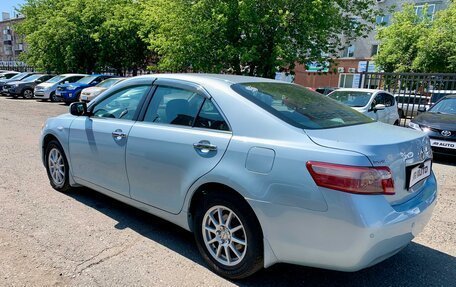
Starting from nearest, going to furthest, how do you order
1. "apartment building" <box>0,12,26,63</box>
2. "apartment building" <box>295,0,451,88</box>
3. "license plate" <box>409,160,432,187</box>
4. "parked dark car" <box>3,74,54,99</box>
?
"license plate" <box>409,160,432,187</box> < "parked dark car" <box>3,74,54,99</box> < "apartment building" <box>295,0,451,88</box> < "apartment building" <box>0,12,26,63</box>

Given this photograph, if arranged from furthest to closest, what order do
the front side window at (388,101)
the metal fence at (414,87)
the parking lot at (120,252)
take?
the metal fence at (414,87) → the front side window at (388,101) → the parking lot at (120,252)

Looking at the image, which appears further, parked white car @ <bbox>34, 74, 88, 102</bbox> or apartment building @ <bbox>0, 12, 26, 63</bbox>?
apartment building @ <bbox>0, 12, 26, 63</bbox>

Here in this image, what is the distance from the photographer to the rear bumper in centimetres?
230

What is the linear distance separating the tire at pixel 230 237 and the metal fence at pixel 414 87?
11.1 metres

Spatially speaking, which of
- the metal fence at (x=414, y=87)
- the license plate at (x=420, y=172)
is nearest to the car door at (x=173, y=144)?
the license plate at (x=420, y=172)

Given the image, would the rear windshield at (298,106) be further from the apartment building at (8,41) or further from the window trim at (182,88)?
the apartment building at (8,41)

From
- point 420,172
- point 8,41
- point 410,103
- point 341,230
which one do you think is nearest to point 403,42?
point 410,103

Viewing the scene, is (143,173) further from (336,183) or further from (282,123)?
(336,183)

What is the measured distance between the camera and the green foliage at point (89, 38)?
23516 millimetres

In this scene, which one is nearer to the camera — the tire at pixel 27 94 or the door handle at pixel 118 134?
the door handle at pixel 118 134

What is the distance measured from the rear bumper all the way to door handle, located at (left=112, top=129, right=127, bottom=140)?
1.63 metres

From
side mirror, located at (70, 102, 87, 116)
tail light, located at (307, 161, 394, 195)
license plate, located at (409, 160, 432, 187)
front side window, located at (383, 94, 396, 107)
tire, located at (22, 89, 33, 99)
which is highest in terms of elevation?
side mirror, located at (70, 102, 87, 116)

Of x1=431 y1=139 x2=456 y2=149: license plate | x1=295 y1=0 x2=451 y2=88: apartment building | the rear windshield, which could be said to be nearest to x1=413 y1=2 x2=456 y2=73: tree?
x1=295 y1=0 x2=451 y2=88: apartment building

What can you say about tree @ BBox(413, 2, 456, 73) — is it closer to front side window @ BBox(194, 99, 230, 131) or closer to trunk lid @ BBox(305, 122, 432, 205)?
trunk lid @ BBox(305, 122, 432, 205)
